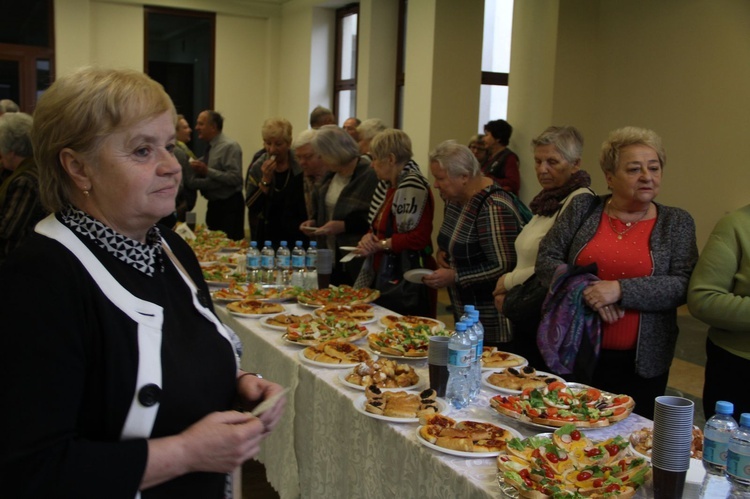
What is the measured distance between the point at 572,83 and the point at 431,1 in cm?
152

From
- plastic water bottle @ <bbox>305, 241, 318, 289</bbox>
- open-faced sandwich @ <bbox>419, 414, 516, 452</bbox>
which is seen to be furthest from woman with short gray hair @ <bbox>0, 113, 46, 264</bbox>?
open-faced sandwich @ <bbox>419, 414, 516, 452</bbox>

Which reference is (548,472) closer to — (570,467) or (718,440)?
(570,467)

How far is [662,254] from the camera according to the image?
250 centimetres

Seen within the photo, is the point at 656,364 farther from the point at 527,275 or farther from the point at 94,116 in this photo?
the point at 94,116

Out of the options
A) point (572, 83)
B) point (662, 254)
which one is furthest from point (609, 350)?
point (572, 83)

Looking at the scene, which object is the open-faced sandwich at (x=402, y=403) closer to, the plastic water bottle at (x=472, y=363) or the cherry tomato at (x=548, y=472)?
the plastic water bottle at (x=472, y=363)

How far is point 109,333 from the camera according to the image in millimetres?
1130

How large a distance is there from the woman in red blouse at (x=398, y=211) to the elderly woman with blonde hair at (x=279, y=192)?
1206mm

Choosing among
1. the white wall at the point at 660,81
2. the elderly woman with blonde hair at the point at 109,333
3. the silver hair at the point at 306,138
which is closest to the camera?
the elderly woman with blonde hair at the point at 109,333

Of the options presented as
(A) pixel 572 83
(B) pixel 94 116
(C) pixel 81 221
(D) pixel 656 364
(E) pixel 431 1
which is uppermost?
(E) pixel 431 1

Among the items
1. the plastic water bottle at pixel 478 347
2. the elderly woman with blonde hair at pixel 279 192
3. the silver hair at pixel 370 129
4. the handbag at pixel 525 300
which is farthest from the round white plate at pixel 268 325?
the silver hair at pixel 370 129

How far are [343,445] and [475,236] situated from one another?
4.32 feet

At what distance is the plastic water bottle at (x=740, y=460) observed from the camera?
4.67ft

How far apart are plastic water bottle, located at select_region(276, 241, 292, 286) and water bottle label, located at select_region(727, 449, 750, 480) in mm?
2697
